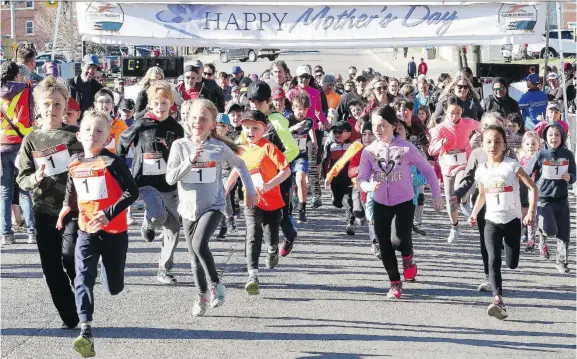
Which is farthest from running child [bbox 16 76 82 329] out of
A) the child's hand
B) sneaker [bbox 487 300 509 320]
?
sneaker [bbox 487 300 509 320]

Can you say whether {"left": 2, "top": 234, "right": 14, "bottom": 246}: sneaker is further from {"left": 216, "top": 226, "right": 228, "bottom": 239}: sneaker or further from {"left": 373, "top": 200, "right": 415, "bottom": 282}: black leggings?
{"left": 373, "top": 200, "right": 415, "bottom": 282}: black leggings

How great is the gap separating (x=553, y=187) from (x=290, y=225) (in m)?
2.66

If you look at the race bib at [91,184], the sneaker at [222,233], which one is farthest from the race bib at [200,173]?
the sneaker at [222,233]

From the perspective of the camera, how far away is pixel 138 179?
29.2 feet

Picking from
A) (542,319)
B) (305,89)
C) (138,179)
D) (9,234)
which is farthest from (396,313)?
(305,89)

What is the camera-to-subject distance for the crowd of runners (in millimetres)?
7078

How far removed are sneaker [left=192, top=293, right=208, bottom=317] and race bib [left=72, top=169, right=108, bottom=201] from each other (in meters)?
1.42

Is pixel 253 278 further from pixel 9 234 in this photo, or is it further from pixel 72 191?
pixel 9 234

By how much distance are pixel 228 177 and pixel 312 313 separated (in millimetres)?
1558

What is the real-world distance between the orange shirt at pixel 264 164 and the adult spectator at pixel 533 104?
316 inches

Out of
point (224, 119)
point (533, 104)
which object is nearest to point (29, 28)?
point (533, 104)

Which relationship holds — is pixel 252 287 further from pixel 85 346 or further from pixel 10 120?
pixel 10 120

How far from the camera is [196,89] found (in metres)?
13.2

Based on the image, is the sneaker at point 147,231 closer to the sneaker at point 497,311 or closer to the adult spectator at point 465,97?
the sneaker at point 497,311
